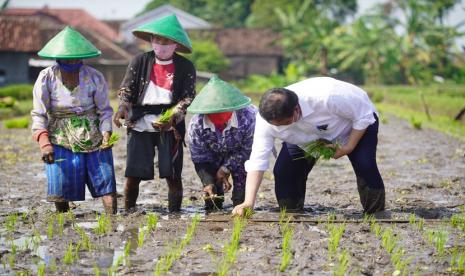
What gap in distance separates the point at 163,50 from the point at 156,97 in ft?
1.27

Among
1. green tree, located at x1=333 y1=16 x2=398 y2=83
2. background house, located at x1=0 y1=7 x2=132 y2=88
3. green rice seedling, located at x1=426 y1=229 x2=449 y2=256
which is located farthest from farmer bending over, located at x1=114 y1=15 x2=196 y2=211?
green tree, located at x1=333 y1=16 x2=398 y2=83

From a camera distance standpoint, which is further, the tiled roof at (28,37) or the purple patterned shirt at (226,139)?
the tiled roof at (28,37)

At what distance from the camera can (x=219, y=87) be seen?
6449 millimetres

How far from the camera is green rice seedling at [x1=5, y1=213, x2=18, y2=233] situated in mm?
6004

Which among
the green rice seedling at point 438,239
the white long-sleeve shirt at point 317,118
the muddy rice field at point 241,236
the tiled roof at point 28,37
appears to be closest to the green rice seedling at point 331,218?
the muddy rice field at point 241,236

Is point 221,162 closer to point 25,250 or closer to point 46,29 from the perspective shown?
point 25,250

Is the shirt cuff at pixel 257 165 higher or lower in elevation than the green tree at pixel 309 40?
lower

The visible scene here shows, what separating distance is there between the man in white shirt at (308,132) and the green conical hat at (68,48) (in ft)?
4.91

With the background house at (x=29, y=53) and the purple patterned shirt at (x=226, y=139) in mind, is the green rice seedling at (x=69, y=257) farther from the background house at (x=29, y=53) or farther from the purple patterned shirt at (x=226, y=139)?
the background house at (x=29, y=53)

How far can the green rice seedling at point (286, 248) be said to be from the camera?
4.79 m

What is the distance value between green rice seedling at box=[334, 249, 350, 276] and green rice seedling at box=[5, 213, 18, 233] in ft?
8.10

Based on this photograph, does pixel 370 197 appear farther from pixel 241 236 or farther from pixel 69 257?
pixel 69 257

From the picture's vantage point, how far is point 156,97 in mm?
6684

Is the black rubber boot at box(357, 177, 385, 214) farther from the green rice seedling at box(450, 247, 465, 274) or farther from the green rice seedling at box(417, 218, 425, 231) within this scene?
the green rice seedling at box(450, 247, 465, 274)
